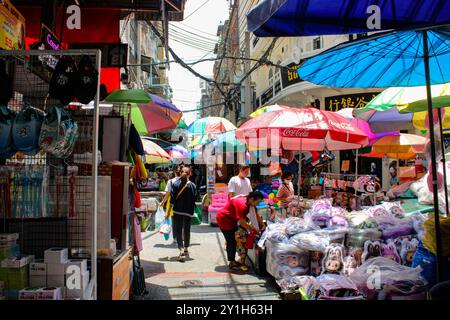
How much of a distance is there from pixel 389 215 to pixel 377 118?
3.91 metres

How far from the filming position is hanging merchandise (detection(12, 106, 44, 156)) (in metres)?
3.00

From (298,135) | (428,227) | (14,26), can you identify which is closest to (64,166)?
(14,26)

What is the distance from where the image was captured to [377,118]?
9.11 meters

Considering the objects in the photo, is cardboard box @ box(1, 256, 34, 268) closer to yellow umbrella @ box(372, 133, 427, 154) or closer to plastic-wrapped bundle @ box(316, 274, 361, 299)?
plastic-wrapped bundle @ box(316, 274, 361, 299)

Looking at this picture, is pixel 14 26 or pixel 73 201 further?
pixel 14 26

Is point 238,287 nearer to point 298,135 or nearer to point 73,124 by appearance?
point 298,135

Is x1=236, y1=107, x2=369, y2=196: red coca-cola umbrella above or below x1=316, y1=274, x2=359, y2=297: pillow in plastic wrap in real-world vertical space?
above

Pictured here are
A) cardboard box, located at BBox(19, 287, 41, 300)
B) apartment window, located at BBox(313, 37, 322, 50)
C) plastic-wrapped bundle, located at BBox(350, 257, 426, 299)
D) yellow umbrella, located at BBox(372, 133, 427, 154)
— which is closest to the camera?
cardboard box, located at BBox(19, 287, 41, 300)

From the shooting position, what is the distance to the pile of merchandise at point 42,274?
3.02 metres

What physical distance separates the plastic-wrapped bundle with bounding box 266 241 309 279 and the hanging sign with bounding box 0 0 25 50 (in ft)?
14.3

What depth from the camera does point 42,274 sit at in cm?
308

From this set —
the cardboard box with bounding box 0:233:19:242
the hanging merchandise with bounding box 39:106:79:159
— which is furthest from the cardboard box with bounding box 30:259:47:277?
the hanging merchandise with bounding box 39:106:79:159

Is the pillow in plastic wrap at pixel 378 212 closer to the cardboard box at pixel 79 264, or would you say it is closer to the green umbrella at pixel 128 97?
the green umbrella at pixel 128 97

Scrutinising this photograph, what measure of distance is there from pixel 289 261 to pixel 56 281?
359 cm
